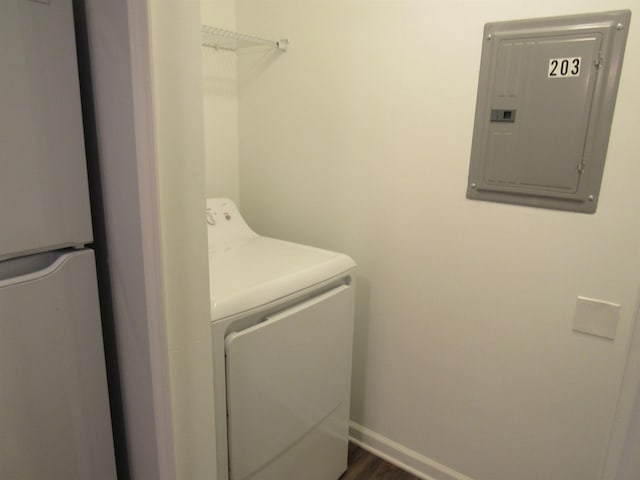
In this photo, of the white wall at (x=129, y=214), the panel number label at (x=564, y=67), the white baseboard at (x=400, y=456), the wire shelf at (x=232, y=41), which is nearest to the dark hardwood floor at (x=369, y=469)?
the white baseboard at (x=400, y=456)

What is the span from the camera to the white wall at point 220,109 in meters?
1.97

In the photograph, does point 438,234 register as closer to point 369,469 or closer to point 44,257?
point 369,469

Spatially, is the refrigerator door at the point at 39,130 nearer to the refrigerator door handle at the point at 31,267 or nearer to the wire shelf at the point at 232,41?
the refrigerator door handle at the point at 31,267

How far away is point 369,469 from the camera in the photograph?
6.28 ft

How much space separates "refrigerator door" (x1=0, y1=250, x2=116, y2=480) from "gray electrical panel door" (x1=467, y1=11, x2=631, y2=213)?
1295 mm

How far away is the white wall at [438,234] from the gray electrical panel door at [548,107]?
4 cm

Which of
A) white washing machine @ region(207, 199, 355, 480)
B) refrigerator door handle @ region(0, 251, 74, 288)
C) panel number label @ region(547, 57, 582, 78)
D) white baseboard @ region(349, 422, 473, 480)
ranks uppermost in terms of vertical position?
panel number label @ region(547, 57, 582, 78)

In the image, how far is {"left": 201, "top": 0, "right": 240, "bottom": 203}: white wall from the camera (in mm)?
1970

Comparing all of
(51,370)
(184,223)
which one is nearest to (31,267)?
(51,370)

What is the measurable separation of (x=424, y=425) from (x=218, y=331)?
1.16 m

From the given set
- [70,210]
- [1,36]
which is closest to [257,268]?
[70,210]

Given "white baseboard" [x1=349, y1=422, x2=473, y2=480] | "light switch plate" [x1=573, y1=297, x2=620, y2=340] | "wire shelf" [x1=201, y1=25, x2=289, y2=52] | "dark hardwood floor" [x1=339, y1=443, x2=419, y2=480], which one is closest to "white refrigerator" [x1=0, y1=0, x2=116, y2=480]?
"wire shelf" [x1=201, y1=25, x2=289, y2=52]

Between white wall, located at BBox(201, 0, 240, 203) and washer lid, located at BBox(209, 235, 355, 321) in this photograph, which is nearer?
washer lid, located at BBox(209, 235, 355, 321)

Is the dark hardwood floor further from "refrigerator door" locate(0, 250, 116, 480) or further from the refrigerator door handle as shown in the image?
the refrigerator door handle
